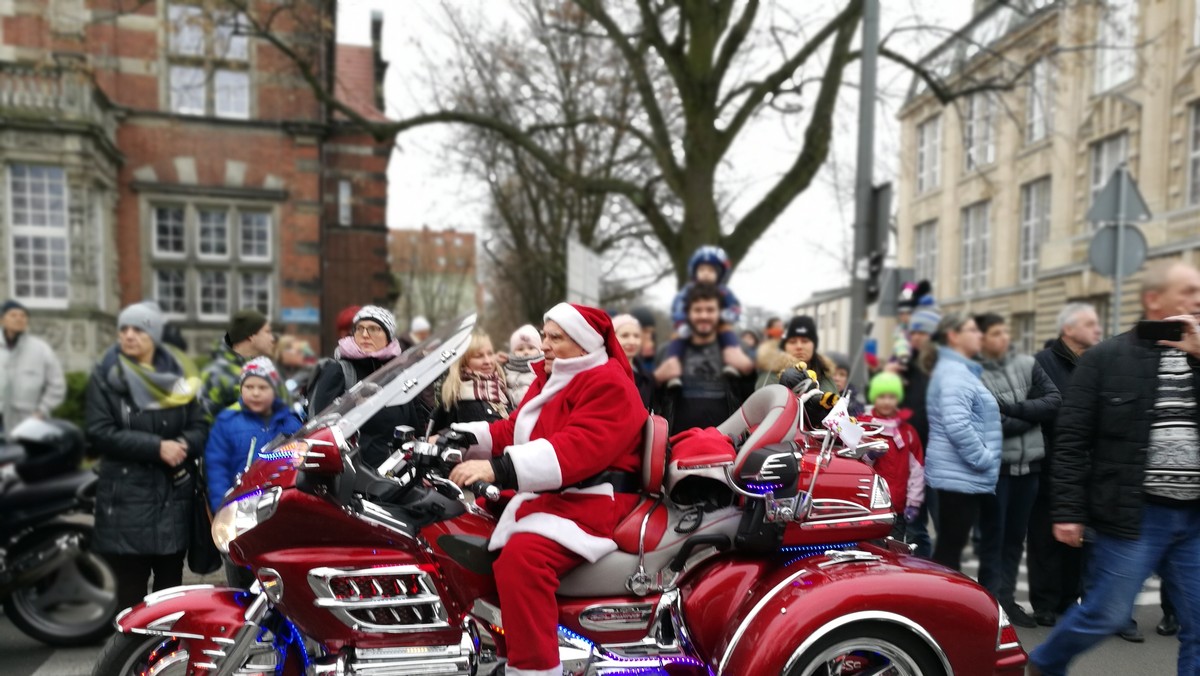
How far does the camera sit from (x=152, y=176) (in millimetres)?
16922

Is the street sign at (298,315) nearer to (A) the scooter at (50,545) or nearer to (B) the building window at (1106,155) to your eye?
(A) the scooter at (50,545)

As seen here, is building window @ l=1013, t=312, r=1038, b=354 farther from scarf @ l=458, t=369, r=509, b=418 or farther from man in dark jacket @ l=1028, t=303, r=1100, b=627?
scarf @ l=458, t=369, r=509, b=418

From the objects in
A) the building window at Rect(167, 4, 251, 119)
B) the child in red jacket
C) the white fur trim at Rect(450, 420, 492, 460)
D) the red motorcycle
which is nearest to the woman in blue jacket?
the child in red jacket

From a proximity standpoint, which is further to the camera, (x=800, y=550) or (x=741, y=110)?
(x=741, y=110)

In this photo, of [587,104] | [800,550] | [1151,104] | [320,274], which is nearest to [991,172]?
[1151,104]

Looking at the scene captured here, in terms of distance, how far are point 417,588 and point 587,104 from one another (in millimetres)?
14684

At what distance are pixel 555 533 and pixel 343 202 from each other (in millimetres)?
19145

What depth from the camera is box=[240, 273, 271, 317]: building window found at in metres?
18.0

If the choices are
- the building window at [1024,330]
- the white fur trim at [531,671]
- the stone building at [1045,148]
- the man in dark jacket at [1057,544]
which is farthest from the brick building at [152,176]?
the building window at [1024,330]

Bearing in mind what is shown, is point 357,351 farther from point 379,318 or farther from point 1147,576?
point 1147,576

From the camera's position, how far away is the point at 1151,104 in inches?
828

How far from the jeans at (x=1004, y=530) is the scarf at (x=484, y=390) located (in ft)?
10.3

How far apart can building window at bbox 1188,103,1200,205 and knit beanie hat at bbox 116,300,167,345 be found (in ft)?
78.1

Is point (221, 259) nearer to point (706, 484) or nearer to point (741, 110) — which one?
point (741, 110)
